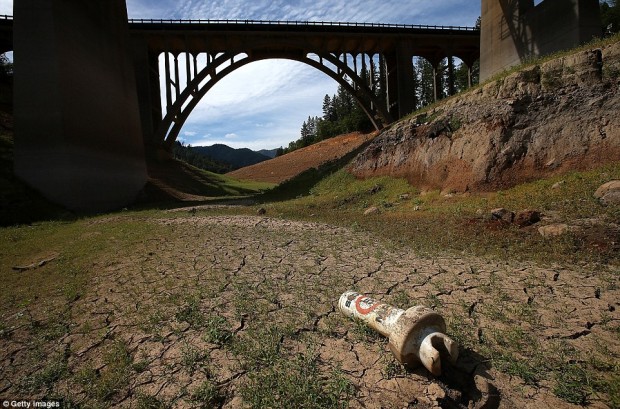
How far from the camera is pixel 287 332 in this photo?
3344 millimetres

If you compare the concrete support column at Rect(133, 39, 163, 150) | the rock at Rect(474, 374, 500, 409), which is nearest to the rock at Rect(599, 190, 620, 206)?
the rock at Rect(474, 374, 500, 409)

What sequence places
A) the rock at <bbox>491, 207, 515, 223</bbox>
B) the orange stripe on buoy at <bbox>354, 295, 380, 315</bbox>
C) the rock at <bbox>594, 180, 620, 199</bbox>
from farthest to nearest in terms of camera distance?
1. the rock at <bbox>491, 207, 515, 223</bbox>
2. the rock at <bbox>594, 180, 620, 199</bbox>
3. the orange stripe on buoy at <bbox>354, 295, 380, 315</bbox>

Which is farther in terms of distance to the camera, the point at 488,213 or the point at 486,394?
the point at 488,213

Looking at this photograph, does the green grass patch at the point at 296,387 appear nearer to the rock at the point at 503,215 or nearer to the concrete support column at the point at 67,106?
the rock at the point at 503,215

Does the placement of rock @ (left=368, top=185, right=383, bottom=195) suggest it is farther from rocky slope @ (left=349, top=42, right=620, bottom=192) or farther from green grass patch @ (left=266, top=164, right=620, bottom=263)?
rocky slope @ (left=349, top=42, right=620, bottom=192)

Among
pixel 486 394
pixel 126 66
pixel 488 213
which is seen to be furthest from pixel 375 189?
pixel 126 66

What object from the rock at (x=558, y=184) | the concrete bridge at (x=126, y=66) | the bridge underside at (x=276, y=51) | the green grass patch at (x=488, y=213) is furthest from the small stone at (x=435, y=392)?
the bridge underside at (x=276, y=51)

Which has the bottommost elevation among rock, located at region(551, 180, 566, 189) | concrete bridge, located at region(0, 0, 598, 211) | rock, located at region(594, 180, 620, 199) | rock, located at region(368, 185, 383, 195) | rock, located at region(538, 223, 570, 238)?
rock, located at region(538, 223, 570, 238)

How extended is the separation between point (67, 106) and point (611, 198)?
2086 cm

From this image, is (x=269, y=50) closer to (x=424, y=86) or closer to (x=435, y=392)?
(x=435, y=392)

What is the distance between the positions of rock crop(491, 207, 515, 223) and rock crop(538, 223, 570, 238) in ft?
2.56

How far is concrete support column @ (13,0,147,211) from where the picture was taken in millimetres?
14391

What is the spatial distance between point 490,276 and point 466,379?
8.17 feet

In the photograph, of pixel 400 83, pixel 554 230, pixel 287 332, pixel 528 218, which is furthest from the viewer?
pixel 400 83
